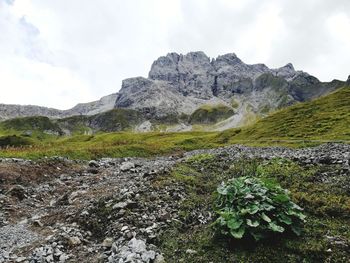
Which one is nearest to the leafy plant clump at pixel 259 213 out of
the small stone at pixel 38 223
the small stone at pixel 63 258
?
the small stone at pixel 63 258

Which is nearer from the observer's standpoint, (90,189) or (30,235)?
(30,235)

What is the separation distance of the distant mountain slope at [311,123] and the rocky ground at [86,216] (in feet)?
165

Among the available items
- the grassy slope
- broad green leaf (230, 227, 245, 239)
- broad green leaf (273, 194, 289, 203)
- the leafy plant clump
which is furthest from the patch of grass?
the grassy slope

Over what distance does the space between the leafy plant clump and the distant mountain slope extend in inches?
2106

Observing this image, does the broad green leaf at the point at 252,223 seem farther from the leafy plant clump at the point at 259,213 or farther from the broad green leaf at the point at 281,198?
the broad green leaf at the point at 281,198

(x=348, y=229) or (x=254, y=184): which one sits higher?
(x=254, y=184)

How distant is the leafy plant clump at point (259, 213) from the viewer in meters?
12.1

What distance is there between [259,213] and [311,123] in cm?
8240

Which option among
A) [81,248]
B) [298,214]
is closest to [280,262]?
[298,214]

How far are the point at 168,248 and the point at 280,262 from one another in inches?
164

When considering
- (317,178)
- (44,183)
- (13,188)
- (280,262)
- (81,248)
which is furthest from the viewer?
(44,183)

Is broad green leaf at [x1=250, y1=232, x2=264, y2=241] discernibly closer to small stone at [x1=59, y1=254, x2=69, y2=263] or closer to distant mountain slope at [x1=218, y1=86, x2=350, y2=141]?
small stone at [x1=59, y1=254, x2=69, y2=263]

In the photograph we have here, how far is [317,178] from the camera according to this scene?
69.5 feet

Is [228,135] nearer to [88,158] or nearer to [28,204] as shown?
[88,158]
